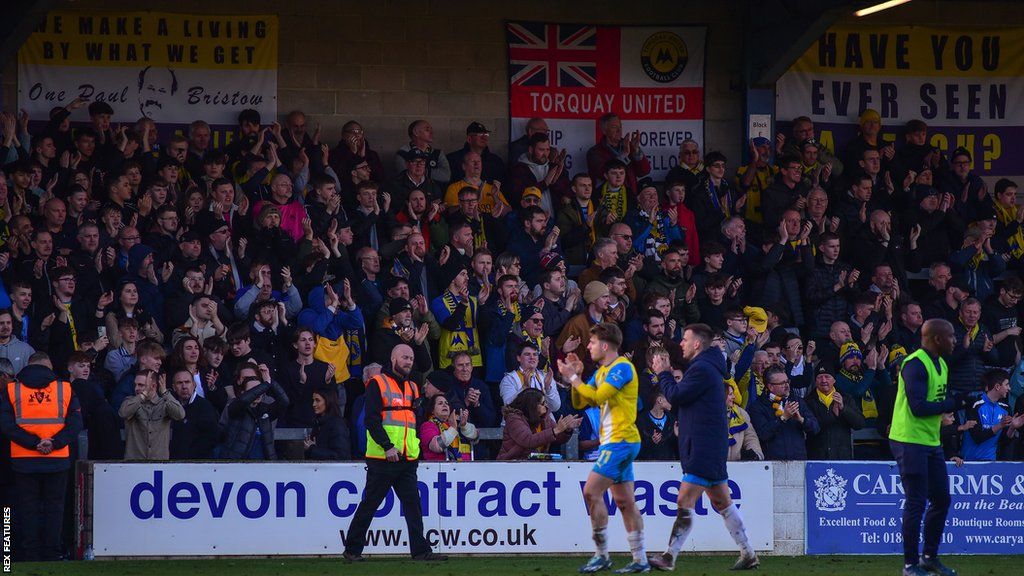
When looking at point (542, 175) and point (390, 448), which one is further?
point (542, 175)

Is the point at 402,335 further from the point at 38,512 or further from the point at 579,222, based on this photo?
the point at 38,512

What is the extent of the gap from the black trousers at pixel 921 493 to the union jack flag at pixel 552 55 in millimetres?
10184

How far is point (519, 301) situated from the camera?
647 inches

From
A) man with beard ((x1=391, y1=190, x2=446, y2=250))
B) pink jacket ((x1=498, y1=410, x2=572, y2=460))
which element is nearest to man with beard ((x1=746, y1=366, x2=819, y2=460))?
pink jacket ((x1=498, y1=410, x2=572, y2=460))

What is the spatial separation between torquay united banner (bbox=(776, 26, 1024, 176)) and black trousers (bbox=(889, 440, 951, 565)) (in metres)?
10.5

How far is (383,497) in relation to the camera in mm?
12500

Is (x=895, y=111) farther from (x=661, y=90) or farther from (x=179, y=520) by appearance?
(x=179, y=520)

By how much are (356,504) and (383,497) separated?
4.38 ft

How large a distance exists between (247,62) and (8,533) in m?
8.24

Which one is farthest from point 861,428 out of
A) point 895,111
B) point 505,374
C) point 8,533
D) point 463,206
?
point 8,533

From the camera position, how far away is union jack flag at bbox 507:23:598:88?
19.9m

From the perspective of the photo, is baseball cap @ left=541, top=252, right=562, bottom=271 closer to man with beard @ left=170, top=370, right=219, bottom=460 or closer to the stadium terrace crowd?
the stadium terrace crowd

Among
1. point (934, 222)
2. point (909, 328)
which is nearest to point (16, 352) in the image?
point (909, 328)

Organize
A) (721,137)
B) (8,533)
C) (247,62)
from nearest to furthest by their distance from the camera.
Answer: (8,533) < (247,62) < (721,137)
